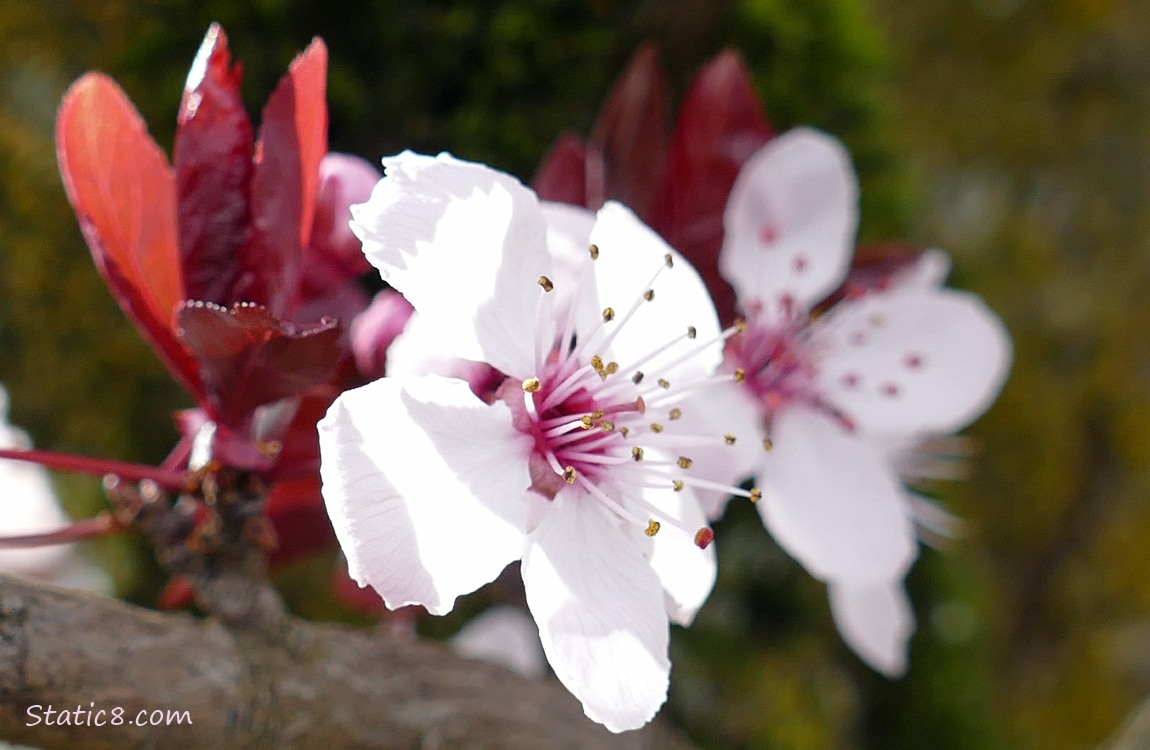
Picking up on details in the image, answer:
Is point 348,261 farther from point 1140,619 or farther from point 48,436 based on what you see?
point 1140,619

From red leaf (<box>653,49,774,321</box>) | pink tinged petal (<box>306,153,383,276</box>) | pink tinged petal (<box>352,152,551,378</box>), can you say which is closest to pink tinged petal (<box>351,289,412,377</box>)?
pink tinged petal (<box>306,153,383,276</box>)

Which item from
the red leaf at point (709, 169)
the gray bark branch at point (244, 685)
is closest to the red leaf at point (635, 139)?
the red leaf at point (709, 169)

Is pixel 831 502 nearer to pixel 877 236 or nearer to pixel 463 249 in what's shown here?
pixel 463 249

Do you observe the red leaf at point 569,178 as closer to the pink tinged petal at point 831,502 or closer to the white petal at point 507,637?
the pink tinged petal at point 831,502

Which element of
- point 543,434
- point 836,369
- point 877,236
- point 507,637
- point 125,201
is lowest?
point 507,637

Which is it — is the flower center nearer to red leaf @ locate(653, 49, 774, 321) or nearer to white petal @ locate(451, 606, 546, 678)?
red leaf @ locate(653, 49, 774, 321)

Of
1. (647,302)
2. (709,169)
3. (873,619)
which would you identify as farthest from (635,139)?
(873,619)
